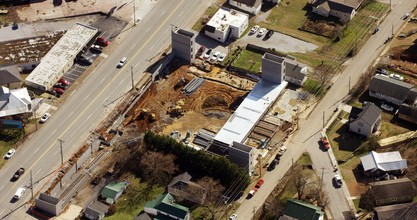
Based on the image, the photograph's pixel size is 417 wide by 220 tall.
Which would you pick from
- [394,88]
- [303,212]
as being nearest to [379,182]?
[303,212]

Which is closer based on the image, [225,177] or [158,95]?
[225,177]

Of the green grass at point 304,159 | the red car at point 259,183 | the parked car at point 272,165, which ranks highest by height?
the green grass at point 304,159

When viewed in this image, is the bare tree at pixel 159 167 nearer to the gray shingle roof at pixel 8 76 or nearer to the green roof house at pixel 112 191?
the green roof house at pixel 112 191

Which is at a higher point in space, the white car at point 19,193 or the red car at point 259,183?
the red car at point 259,183

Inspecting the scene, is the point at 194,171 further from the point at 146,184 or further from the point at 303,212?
the point at 303,212

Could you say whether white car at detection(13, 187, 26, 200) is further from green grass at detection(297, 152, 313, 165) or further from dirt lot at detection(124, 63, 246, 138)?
green grass at detection(297, 152, 313, 165)

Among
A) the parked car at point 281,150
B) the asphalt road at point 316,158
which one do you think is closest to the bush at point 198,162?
the asphalt road at point 316,158

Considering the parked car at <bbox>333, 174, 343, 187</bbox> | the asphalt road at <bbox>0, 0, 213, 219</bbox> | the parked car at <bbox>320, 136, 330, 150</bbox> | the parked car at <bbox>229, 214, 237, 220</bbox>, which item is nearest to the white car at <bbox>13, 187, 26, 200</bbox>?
the asphalt road at <bbox>0, 0, 213, 219</bbox>
